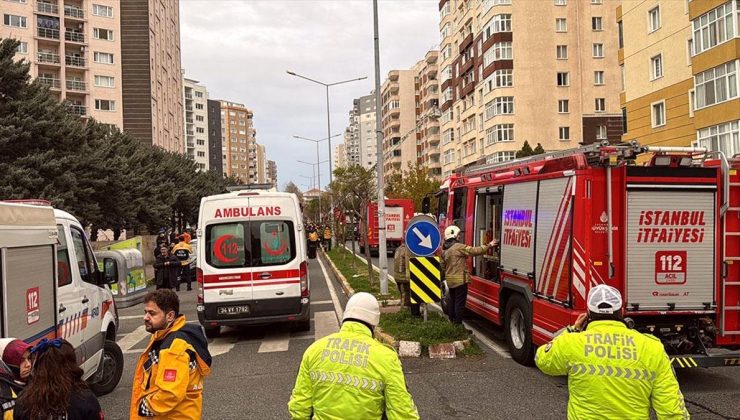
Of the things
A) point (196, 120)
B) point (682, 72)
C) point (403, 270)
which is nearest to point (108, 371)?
point (403, 270)

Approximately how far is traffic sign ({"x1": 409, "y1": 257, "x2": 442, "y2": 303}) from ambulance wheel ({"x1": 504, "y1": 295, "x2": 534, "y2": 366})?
52.2 inches

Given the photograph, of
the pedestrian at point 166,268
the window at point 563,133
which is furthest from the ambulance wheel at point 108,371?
the window at point 563,133

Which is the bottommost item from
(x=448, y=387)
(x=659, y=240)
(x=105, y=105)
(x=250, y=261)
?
(x=448, y=387)

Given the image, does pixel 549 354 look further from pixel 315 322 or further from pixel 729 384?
pixel 315 322

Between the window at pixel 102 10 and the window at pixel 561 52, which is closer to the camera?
the window at pixel 561 52

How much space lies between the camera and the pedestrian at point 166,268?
1971 cm

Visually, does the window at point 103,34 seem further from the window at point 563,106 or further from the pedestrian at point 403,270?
the pedestrian at point 403,270

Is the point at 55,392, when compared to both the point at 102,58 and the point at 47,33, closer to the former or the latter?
the point at 47,33

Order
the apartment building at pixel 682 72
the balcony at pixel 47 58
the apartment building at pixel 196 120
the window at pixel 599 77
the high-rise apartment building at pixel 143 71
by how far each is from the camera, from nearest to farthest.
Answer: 1. the apartment building at pixel 682 72
2. the window at pixel 599 77
3. the balcony at pixel 47 58
4. the high-rise apartment building at pixel 143 71
5. the apartment building at pixel 196 120

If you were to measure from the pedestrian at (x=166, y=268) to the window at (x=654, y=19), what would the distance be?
80.7 feet

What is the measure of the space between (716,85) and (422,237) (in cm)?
1945

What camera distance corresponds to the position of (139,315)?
15.8m

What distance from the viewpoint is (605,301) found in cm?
354

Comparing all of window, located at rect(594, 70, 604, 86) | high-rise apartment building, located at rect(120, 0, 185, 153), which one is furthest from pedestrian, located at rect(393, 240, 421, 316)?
high-rise apartment building, located at rect(120, 0, 185, 153)
